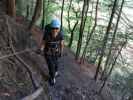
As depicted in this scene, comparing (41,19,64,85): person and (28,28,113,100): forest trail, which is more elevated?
(41,19,64,85): person

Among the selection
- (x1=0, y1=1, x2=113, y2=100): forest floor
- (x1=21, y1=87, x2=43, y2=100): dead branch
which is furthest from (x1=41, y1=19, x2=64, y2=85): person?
(x1=21, y1=87, x2=43, y2=100): dead branch

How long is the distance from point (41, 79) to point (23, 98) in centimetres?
184

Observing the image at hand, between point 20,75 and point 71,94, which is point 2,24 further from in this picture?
point 71,94

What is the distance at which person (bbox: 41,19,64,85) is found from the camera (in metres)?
7.19

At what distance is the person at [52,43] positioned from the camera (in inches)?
283

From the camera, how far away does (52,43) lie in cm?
740

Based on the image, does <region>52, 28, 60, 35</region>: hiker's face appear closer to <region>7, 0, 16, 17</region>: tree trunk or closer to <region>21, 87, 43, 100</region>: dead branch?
<region>21, 87, 43, 100</region>: dead branch

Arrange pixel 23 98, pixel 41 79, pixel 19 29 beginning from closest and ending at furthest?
pixel 23 98, pixel 41 79, pixel 19 29

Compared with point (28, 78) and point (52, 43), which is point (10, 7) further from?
point (28, 78)

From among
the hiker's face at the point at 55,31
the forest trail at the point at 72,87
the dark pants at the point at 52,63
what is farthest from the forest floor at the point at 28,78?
the hiker's face at the point at 55,31

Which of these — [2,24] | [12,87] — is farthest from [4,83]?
[2,24]

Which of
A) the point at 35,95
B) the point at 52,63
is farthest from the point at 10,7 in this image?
the point at 35,95

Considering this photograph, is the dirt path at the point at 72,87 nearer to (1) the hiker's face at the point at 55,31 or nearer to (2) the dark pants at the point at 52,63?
(2) the dark pants at the point at 52,63

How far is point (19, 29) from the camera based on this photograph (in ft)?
32.0
